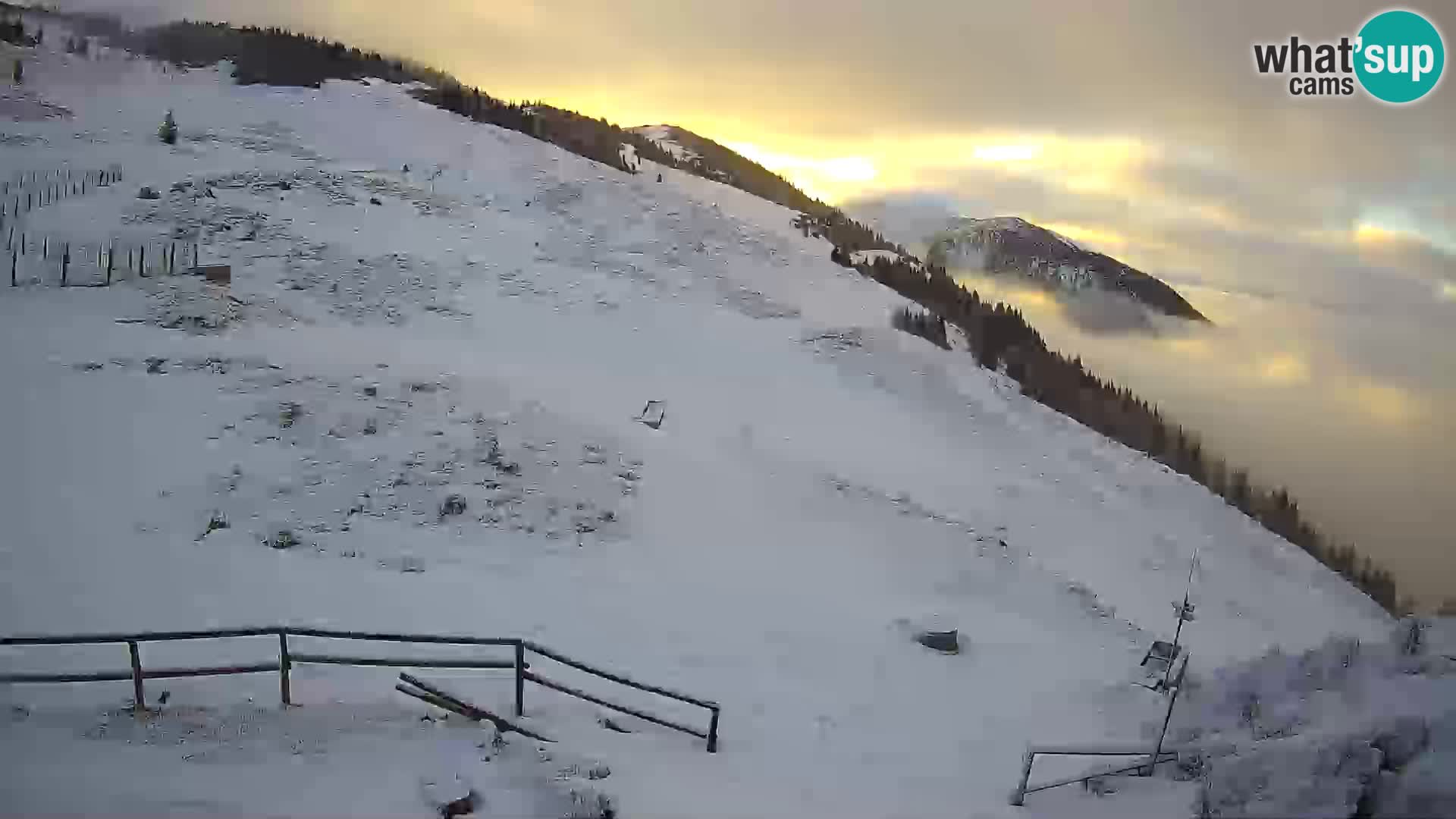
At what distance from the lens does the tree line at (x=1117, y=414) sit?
33.4 meters

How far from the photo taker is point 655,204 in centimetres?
3788

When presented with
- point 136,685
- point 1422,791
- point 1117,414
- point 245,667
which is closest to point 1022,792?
point 1422,791

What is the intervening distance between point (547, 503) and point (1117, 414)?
28399 mm

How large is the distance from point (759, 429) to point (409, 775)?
1629 centimetres

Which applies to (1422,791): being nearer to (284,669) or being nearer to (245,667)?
(284,669)

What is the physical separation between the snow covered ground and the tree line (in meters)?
2.93

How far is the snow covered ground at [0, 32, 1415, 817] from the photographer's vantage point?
9898mm

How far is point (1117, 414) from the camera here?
36062 mm

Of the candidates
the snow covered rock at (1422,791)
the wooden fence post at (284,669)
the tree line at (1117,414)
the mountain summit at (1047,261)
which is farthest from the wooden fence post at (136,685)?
the mountain summit at (1047,261)

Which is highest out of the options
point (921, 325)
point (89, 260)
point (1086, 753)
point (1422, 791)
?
point (921, 325)

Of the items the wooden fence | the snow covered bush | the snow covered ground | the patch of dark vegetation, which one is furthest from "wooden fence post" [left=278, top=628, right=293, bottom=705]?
the patch of dark vegetation

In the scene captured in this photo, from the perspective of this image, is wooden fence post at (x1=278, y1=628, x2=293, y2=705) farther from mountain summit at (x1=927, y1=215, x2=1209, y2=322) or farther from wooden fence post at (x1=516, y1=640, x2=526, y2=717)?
mountain summit at (x1=927, y1=215, x2=1209, y2=322)

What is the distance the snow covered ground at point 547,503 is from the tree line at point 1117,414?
9.61 feet

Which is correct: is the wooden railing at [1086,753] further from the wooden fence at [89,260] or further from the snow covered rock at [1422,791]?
the wooden fence at [89,260]
